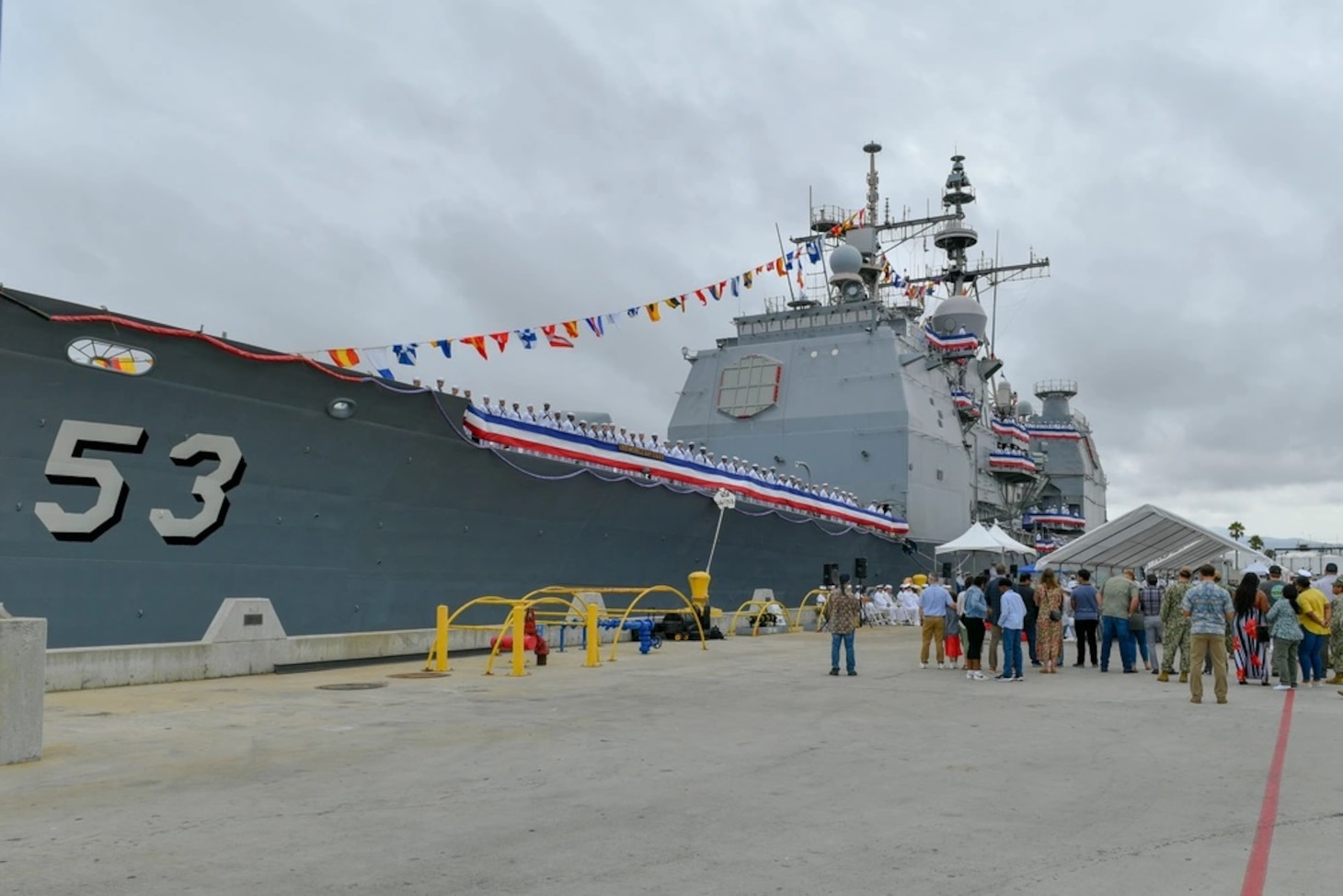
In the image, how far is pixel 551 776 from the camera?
6246 millimetres

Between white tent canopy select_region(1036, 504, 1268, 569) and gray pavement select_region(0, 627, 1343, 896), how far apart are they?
7.33m

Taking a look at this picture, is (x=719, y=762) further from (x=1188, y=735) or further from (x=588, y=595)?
(x=588, y=595)

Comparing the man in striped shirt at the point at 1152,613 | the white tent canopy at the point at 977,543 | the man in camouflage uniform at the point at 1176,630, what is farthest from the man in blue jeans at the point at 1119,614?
the white tent canopy at the point at 977,543

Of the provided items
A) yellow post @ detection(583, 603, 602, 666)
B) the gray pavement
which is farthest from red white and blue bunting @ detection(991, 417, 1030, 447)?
the gray pavement

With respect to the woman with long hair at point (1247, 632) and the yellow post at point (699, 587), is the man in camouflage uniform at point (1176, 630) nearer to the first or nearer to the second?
the woman with long hair at point (1247, 632)

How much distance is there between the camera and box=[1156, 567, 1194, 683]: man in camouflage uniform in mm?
12898

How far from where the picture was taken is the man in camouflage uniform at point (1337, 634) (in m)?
12.7

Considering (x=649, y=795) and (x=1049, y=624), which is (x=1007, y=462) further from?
(x=649, y=795)

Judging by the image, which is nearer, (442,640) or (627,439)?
(442,640)

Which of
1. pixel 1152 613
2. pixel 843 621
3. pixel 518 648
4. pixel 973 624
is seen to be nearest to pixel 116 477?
pixel 518 648

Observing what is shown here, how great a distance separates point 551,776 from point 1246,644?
1048 centimetres

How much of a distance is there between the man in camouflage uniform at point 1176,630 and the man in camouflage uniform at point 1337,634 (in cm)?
164

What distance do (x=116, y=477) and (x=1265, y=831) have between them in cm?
989

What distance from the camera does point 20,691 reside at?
6.62m
